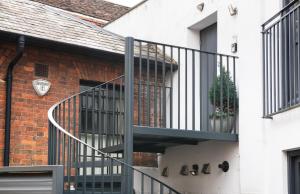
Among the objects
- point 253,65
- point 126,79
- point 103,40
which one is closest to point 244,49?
point 253,65

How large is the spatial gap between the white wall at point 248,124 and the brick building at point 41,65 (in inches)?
56.2

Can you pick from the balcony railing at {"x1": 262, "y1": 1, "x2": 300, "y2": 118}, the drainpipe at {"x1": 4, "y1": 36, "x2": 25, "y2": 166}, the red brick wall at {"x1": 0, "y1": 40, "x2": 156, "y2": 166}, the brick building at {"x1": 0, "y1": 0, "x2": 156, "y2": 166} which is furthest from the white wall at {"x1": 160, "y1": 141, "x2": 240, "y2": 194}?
the drainpipe at {"x1": 4, "y1": 36, "x2": 25, "y2": 166}

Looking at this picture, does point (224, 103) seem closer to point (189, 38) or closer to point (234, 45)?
point (234, 45)

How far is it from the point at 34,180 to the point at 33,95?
353cm

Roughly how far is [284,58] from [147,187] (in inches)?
172

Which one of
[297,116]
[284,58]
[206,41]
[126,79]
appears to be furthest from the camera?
[206,41]

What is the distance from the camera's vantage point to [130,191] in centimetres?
784

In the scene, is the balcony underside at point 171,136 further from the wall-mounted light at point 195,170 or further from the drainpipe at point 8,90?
the drainpipe at point 8,90

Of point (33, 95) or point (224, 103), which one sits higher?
point (33, 95)

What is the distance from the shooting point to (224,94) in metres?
8.82

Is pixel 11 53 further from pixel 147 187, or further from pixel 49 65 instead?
pixel 147 187

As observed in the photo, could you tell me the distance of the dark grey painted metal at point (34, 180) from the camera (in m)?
6.55

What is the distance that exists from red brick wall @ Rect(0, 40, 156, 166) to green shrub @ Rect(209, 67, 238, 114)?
9.43ft

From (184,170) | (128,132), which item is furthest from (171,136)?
(184,170)
